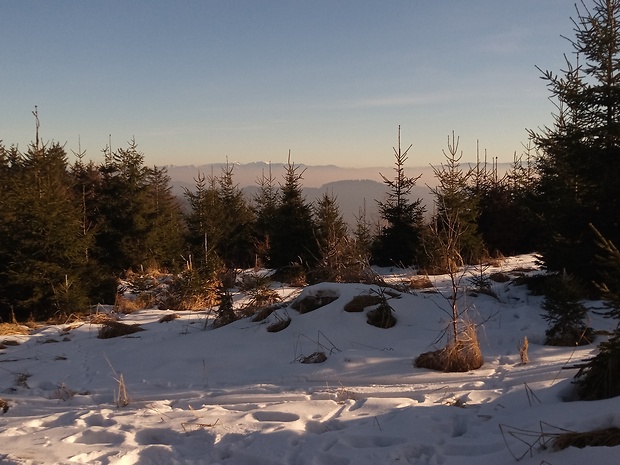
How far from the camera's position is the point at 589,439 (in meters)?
2.96

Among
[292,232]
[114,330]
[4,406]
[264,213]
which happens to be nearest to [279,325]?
[114,330]

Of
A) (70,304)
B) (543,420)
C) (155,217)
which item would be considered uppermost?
(155,217)

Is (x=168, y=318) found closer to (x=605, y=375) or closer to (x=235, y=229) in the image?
(x=605, y=375)

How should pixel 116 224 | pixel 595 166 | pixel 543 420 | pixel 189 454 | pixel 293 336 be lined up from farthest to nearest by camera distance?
pixel 116 224
pixel 595 166
pixel 293 336
pixel 189 454
pixel 543 420

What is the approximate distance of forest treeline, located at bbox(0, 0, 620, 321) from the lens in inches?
327

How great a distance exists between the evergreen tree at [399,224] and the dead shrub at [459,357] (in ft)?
35.8

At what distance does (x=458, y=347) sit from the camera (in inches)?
227

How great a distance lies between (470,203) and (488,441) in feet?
45.4

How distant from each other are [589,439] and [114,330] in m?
7.47

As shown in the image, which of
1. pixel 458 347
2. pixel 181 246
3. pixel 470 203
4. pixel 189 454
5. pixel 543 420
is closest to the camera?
pixel 543 420

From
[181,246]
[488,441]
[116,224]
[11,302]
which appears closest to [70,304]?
[11,302]

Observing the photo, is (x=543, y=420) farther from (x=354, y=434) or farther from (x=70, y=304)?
(x=70, y=304)

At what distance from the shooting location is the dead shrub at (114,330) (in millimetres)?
8469

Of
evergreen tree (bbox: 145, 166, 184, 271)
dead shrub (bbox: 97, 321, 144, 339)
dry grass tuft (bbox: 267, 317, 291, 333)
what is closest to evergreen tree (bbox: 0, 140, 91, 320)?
dead shrub (bbox: 97, 321, 144, 339)
